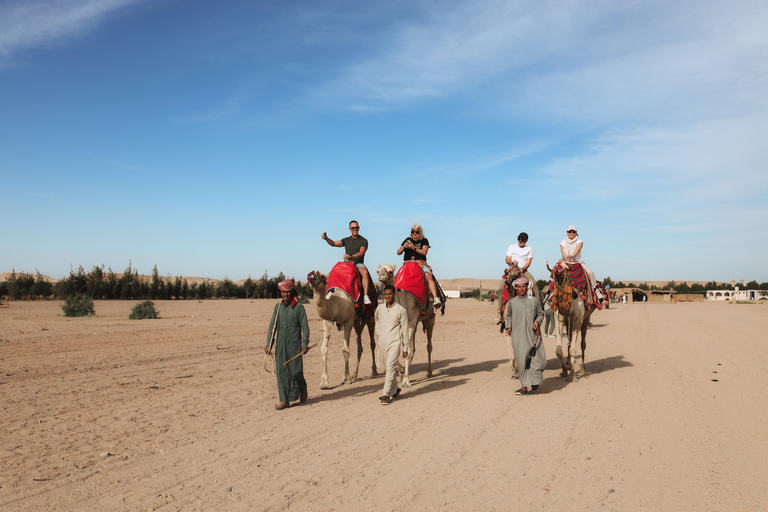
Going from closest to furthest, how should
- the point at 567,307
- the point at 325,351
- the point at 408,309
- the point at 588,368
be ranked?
1. the point at 325,351
2. the point at 567,307
3. the point at 408,309
4. the point at 588,368

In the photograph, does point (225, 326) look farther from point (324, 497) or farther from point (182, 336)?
point (324, 497)

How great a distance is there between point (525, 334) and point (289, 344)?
400cm

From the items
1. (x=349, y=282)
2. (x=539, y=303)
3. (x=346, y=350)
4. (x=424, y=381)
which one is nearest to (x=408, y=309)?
(x=349, y=282)

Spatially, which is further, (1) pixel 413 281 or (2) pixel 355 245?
(2) pixel 355 245

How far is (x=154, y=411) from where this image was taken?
827 cm

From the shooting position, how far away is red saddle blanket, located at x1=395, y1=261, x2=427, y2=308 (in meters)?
10.7

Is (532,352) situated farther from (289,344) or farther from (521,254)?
(289,344)

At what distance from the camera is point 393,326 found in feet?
29.5

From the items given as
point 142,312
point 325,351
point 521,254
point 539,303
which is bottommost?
point 325,351

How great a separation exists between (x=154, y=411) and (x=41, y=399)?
85.7 inches

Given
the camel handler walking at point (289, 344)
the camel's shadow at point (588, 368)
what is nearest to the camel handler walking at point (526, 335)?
the camel's shadow at point (588, 368)

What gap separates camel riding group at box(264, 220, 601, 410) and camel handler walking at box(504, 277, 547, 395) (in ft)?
0.06

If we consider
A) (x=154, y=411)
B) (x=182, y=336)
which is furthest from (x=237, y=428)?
(x=182, y=336)

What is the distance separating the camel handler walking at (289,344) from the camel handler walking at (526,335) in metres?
3.63
